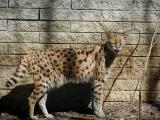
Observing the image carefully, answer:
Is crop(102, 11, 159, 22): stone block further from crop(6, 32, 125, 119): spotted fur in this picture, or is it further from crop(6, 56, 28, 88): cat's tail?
crop(6, 56, 28, 88): cat's tail

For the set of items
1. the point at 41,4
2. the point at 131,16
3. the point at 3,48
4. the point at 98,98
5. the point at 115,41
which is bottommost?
the point at 98,98

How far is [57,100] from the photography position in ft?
18.2

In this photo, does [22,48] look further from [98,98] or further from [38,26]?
[98,98]

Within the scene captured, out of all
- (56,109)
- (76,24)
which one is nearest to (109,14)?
(76,24)

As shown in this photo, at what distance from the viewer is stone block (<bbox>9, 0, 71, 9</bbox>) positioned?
5242 mm

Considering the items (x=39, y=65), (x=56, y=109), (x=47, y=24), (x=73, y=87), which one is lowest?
(x=56, y=109)

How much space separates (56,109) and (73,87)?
16.3 inches

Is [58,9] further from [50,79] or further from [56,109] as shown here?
[56,109]

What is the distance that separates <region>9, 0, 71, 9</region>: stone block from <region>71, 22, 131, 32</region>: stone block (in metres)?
0.29

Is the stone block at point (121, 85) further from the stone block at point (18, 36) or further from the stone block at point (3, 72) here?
the stone block at point (3, 72)

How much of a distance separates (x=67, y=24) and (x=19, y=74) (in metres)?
0.99

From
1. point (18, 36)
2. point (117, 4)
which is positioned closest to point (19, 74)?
point (18, 36)

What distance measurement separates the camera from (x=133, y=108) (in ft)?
18.0

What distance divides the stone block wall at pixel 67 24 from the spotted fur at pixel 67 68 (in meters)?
0.25
